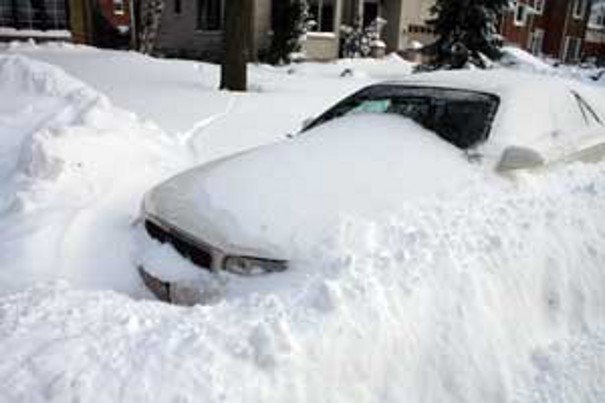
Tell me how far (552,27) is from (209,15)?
88.5 ft

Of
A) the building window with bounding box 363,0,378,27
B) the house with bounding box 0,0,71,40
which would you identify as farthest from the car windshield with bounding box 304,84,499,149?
the building window with bounding box 363,0,378,27

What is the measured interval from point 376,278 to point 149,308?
3.70 feet

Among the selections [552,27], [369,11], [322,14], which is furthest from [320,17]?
[552,27]

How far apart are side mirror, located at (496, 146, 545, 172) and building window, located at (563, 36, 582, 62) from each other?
4210cm

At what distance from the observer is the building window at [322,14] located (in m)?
23.3

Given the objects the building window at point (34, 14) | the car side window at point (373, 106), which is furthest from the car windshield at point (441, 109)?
the building window at point (34, 14)

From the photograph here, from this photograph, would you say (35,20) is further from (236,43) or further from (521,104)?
(521,104)

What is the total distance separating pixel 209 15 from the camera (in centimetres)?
2398

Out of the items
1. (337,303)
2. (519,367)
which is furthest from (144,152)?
(519,367)

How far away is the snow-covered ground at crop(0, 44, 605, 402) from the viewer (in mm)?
2652

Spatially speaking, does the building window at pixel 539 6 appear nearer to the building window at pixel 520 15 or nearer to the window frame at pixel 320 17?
the building window at pixel 520 15

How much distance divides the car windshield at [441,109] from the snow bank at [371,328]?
58 centimetres

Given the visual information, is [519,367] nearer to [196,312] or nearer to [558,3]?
[196,312]

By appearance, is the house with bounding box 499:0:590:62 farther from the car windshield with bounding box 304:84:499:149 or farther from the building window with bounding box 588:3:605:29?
the car windshield with bounding box 304:84:499:149
